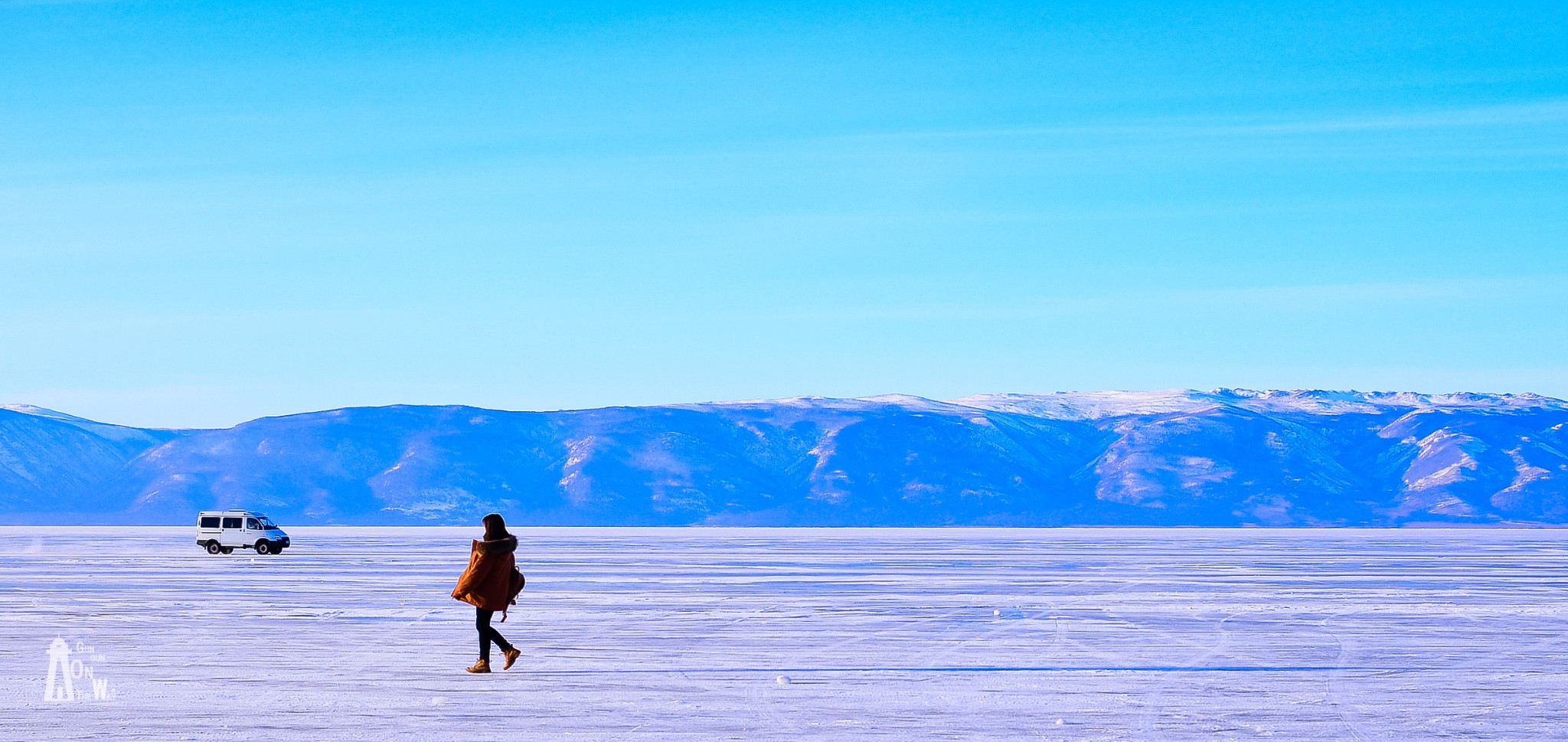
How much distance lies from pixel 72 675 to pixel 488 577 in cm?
426

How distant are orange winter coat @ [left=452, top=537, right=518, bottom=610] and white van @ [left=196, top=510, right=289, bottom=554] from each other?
4905cm

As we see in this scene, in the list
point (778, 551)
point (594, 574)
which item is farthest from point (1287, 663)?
point (778, 551)

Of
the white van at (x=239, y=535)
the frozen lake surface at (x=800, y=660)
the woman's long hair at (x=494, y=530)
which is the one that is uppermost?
the white van at (x=239, y=535)

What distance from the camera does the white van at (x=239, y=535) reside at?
6494cm

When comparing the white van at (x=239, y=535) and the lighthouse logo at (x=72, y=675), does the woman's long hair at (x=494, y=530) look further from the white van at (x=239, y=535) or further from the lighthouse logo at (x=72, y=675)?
the white van at (x=239, y=535)

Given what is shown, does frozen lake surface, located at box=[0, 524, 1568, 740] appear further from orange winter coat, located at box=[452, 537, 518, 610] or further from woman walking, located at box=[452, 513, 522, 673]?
orange winter coat, located at box=[452, 537, 518, 610]

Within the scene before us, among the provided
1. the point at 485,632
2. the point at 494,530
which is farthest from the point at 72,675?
the point at 494,530

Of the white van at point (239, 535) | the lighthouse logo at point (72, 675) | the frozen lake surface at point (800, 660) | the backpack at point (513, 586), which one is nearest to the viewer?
the frozen lake surface at point (800, 660)

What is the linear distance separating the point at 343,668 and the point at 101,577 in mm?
25661

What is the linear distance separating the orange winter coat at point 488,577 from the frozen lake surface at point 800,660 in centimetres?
78

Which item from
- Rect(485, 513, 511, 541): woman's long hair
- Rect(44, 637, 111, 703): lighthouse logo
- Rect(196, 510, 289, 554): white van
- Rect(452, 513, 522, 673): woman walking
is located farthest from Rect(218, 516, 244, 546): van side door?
Rect(485, 513, 511, 541): woman's long hair

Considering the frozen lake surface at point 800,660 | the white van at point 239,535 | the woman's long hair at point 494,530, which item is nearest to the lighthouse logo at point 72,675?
the frozen lake surface at point 800,660

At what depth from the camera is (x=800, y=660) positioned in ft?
65.9

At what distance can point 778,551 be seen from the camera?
75.7 m
